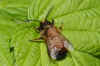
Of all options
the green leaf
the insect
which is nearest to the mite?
the insect

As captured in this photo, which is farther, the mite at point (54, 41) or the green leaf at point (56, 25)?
the green leaf at point (56, 25)

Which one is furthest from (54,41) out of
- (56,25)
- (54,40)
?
(56,25)

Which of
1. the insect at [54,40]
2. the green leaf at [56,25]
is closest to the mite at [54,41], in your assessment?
the insect at [54,40]

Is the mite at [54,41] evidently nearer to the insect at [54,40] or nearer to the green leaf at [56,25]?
the insect at [54,40]

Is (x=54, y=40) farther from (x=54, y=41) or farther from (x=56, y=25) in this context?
(x=56, y=25)

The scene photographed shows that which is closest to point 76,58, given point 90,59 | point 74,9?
point 90,59

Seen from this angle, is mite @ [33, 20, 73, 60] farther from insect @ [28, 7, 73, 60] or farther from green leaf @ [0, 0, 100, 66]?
green leaf @ [0, 0, 100, 66]
